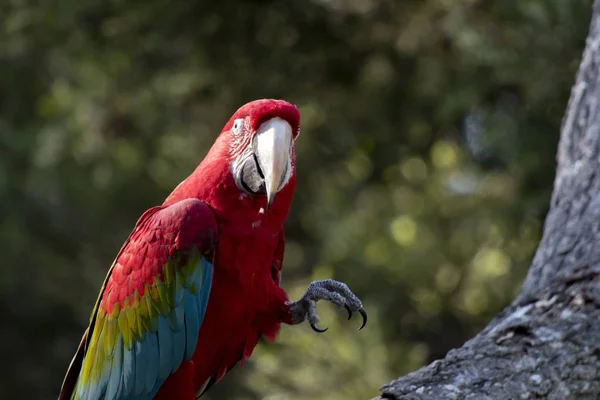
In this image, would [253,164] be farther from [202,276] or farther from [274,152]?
[202,276]

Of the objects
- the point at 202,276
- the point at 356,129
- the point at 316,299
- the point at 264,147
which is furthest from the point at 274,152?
the point at 356,129

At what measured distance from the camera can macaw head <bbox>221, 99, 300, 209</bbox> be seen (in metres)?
2.42

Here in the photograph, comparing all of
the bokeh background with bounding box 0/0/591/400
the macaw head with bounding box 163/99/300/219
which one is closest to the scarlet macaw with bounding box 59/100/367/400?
the macaw head with bounding box 163/99/300/219

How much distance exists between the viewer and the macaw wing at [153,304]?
250cm

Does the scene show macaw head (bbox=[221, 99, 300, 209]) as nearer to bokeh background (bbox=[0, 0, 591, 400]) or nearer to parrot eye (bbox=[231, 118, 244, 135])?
parrot eye (bbox=[231, 118, 244, 135])

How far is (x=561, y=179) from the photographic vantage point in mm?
3117

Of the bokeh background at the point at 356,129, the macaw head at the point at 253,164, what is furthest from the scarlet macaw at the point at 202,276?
the bokeh background at the point at 356,129

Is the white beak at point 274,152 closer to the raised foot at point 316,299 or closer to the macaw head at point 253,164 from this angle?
the macaw head at point 253,164

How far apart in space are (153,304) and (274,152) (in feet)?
1.91

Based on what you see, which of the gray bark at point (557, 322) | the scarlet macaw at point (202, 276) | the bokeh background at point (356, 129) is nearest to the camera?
the gray bark at point (557, 322)

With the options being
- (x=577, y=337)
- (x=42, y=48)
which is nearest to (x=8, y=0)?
(x=42, y=48)

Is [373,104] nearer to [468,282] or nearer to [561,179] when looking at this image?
[468,282]

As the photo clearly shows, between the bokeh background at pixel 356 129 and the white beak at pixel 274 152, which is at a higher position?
the bokeh background at pixel 356 129

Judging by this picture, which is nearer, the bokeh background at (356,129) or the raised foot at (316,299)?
the raised foot at (316,299)
